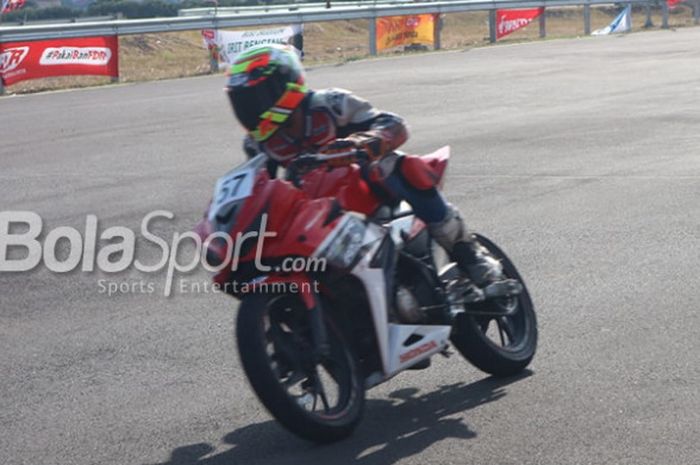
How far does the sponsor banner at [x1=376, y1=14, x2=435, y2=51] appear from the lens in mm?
30469

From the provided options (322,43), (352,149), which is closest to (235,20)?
(322,43)

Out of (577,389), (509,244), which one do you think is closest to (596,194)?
(509,244)

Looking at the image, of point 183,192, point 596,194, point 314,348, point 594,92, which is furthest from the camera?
point 594,92

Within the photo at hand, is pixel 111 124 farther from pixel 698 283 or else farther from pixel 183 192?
pixel 698 283

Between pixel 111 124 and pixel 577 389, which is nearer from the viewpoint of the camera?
pixel 577 389

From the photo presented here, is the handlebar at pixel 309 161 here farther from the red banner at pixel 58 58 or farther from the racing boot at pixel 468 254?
the red banner at pixel 58 58

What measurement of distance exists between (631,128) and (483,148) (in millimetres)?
2339

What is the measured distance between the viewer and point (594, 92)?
63.7 ft

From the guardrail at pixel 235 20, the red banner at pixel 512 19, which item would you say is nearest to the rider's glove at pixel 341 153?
the guardrail at pixel 235 20

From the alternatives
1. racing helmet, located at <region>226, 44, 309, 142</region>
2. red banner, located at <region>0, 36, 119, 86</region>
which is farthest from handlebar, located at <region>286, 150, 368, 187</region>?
red banner, located at <region>0, 36, 119, 86</region>

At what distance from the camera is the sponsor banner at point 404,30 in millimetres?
30469

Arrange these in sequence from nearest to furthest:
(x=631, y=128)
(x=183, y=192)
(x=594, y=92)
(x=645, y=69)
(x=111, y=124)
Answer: (x=183, y=192), (x=631, y=128), (x=111, y=124), (x=594, y=92), (x=645, y=69)

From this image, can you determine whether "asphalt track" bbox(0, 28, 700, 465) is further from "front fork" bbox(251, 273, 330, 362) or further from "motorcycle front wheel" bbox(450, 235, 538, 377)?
"front fork" bbox(251, 273, 330, 362)

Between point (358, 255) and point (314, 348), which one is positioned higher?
point (358, 255)
